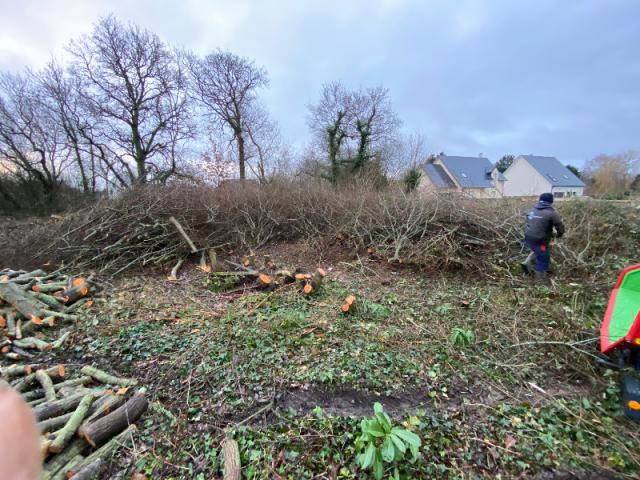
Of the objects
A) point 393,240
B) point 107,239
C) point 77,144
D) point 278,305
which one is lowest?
point 278,305

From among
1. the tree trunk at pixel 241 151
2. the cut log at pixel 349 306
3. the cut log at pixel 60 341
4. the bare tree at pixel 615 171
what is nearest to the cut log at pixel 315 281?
the cut log at pixel 349 306

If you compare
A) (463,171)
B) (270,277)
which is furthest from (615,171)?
(270,277)

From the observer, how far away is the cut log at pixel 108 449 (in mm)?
1879

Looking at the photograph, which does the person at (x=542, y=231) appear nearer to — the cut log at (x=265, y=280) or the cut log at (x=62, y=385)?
the cut log at (x=265, y=280)

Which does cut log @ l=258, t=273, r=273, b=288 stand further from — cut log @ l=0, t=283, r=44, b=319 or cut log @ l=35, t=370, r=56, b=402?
cut log @ l=0, t=283, r=44, b=319

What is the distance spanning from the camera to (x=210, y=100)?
17.2m

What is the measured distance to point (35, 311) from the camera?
375 centimetres

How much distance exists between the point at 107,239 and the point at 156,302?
10.8 feet

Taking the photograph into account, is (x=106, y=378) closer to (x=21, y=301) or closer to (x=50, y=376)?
(x=50, y=376)

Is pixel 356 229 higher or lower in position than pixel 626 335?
higher

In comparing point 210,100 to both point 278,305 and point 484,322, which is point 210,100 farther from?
point 484,322

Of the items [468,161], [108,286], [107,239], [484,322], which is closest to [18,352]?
[108,286]

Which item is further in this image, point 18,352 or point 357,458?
point 18,352

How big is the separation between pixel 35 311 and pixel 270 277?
3.17 metres
